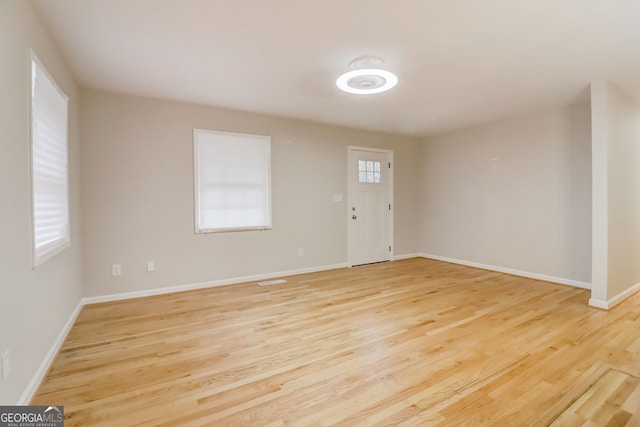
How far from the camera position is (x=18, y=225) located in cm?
170

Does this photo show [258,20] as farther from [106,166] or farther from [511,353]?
[511,353]

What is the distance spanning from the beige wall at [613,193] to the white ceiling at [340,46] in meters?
0.27

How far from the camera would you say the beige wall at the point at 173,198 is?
348 centimetres

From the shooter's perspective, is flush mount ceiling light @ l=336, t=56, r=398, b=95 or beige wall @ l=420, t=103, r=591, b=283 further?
beige wall @ l=420, t=103, r=591, b=283

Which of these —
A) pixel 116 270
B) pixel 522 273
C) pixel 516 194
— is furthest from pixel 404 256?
pixel 116 270

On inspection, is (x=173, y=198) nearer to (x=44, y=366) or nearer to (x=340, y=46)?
(x=44, y=366)

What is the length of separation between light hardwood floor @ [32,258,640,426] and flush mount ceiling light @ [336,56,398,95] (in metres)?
2.28

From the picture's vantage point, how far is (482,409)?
1685mm

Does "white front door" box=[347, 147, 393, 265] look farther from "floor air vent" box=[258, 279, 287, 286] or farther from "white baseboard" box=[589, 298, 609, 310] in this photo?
"white baseboard" box=[589, 298, 609, 310]

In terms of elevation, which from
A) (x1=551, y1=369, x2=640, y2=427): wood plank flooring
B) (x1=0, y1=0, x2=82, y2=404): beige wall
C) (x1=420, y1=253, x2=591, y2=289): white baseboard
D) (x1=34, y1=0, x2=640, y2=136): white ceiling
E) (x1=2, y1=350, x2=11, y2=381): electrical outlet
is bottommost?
(x1=551, y1=369, x2=640, y2=427): wood plank flooring

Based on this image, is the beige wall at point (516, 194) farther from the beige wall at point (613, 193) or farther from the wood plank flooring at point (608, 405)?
the wood plank flooring at point (608, 405)

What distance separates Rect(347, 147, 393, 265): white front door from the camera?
5.41 meters

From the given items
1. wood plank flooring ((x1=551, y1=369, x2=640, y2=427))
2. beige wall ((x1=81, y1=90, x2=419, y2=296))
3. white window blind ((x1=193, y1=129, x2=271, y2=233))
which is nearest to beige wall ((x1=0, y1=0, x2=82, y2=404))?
beige wall ((x1=81, y1=90, x2=419, y2=296))

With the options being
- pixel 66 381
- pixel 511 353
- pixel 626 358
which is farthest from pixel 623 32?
pixel 66 381
